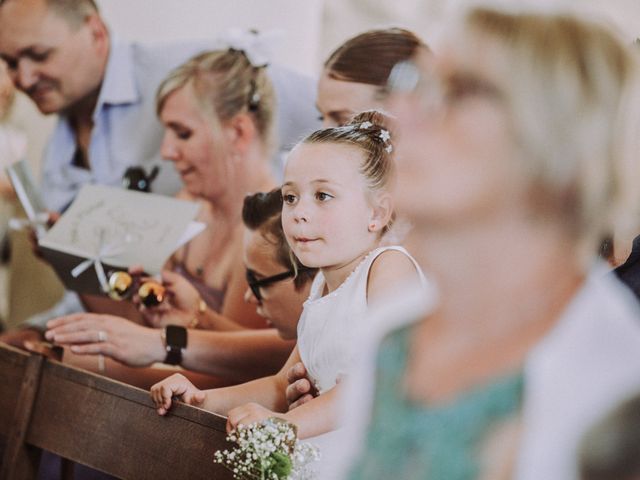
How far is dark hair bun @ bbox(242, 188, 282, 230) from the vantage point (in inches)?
72.2

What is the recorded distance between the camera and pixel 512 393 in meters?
0.93

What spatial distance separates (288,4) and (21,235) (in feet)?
4.66

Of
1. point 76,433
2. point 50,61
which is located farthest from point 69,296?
point 76,433

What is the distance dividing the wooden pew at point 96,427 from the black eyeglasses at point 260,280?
0.90ft

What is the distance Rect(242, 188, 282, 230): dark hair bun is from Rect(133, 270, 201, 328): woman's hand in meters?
0.38

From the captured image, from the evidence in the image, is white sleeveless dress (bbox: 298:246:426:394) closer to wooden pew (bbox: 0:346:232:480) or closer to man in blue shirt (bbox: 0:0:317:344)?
wooden pew (bbox: 0:346:232:480)

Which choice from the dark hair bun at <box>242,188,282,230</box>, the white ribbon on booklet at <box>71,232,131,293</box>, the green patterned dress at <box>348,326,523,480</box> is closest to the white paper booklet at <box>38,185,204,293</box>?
the white ribbon on booklet at <box>71,232,131,293</box>

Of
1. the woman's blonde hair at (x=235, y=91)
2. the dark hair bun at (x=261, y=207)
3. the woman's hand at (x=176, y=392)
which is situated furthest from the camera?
the woman's blonde hair at (x=235, y=91)

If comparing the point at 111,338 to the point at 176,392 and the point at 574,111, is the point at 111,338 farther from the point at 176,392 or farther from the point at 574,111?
the point at 574,111

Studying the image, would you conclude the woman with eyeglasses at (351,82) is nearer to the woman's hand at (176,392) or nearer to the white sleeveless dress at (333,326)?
the woman's hand at (176,392)

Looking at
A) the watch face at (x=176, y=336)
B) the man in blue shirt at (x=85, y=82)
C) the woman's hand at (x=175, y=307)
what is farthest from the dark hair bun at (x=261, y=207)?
the man in blue shirt at (x=85, y=82)

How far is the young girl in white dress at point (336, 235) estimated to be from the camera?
139 cm

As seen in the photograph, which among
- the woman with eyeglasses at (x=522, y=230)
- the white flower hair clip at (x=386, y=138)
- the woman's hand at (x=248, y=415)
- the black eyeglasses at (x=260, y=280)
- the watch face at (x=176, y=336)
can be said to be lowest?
the watch face at (x=176, y=336)

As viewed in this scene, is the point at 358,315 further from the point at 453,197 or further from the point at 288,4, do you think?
the point at 288,4
